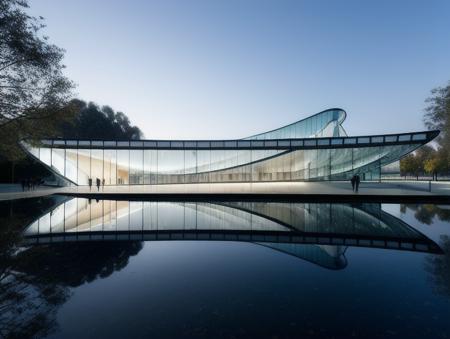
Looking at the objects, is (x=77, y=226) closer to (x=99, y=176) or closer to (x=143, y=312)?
(x=143, y=312)

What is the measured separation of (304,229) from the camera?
682 cm

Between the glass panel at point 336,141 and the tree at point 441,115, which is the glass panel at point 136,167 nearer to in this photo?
the glass panel at point 336,141

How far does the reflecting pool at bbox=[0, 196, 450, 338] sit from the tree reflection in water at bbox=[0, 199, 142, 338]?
20mm

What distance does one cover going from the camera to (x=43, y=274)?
3.96m

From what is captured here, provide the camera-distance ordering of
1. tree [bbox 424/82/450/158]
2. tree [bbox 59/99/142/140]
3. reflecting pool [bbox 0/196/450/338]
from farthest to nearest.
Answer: tree [bbox 59/99/142/140] → tree [bbox 424/82/450/158] → reflecting pool [bbox 0/196/450/338]

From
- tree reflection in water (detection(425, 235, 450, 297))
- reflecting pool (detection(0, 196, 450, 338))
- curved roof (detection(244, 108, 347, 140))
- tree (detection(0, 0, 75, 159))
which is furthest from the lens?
curved roof (detection(244, 108, 347, 140))

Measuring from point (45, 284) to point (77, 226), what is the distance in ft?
14.4

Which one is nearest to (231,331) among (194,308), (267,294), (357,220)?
(194,308)

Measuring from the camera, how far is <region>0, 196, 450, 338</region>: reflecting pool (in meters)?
2.60

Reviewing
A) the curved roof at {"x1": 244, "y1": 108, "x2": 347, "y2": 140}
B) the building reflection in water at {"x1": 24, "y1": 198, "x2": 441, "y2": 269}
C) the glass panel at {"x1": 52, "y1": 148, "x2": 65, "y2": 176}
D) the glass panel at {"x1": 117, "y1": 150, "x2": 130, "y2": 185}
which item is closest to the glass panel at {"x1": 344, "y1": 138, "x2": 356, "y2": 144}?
the curved roof at {"x1": 244, "y1": 108, "x2": 347, "y2": 140}

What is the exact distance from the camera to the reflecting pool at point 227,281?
8.53ft

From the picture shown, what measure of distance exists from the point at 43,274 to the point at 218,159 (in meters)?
24.9

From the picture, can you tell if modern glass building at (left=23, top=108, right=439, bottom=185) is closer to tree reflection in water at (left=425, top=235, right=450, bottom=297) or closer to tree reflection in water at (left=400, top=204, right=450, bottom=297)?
tree reflection in water at (left=400, top=204, right=450, bottom=297)

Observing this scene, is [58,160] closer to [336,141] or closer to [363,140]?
[336,141]
